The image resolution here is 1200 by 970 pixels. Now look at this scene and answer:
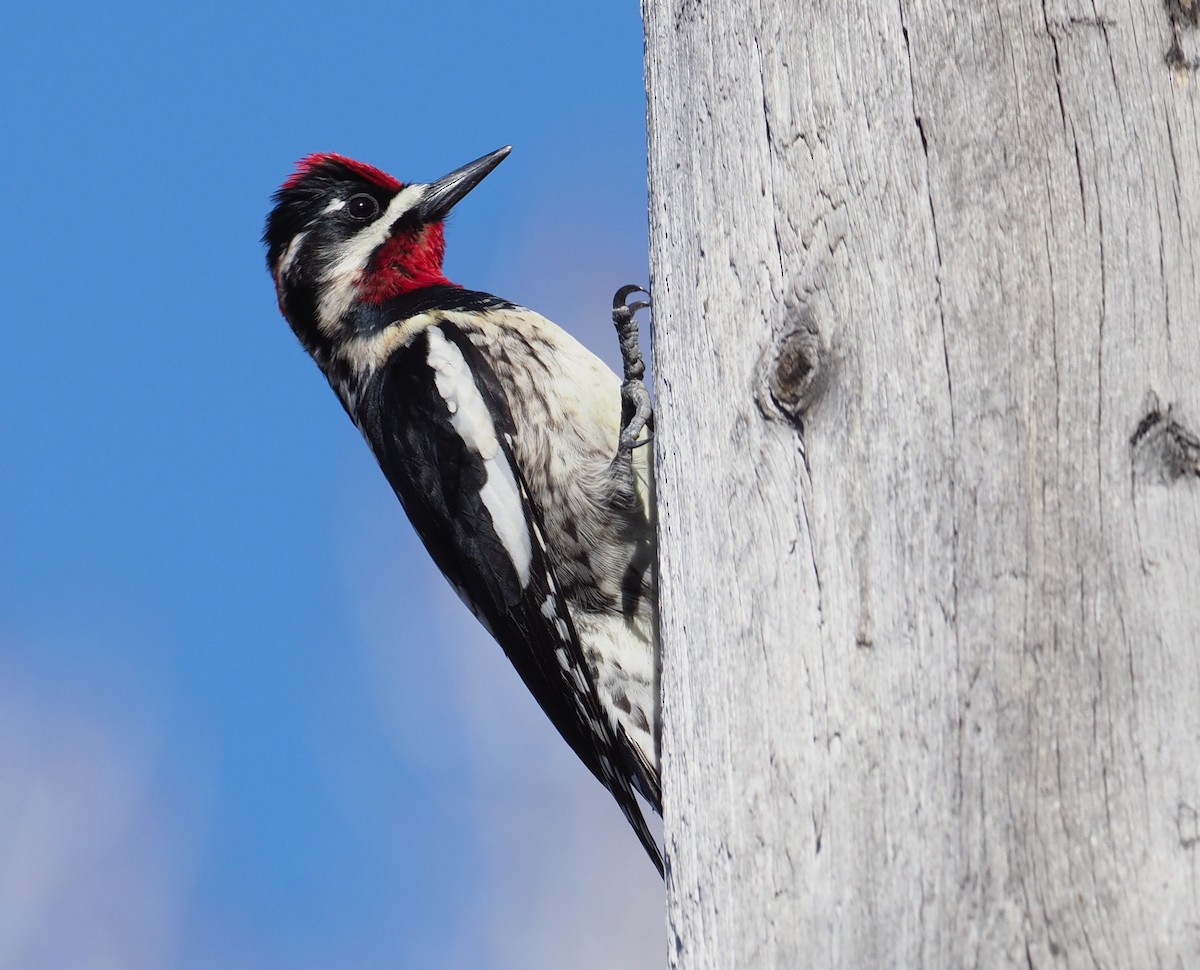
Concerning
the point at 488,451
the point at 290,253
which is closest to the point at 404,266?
the point at 290,253

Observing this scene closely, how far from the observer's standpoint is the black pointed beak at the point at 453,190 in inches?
153

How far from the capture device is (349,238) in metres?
3.93

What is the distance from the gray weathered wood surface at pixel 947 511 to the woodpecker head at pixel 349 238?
2.10 meters

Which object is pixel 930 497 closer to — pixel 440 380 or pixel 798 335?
pixel 798 335

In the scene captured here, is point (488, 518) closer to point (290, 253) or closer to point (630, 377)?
point (630, 377)

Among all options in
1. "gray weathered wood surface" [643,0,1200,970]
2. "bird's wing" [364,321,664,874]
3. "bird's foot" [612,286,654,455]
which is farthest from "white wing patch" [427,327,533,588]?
"gray weathered wood surface" [643,0,1200,970]

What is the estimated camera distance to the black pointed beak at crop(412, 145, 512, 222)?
12.8ft

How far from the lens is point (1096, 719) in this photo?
55.9 inches

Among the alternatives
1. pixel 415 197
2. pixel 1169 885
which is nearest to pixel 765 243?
pixel 1169 885

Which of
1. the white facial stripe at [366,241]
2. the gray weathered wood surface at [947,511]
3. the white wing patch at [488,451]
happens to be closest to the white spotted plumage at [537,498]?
the white wing patch at [488,451]

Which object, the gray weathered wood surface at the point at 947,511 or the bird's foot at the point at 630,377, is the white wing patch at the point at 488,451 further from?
the gray weathered wood surface at the point at 947,511

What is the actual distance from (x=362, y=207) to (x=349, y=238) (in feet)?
0.43

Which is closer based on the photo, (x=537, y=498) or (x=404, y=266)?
(x=537, y=498)

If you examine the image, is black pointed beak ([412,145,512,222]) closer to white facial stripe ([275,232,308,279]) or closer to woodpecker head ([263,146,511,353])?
woodpecker head ([263,146,511,353])
